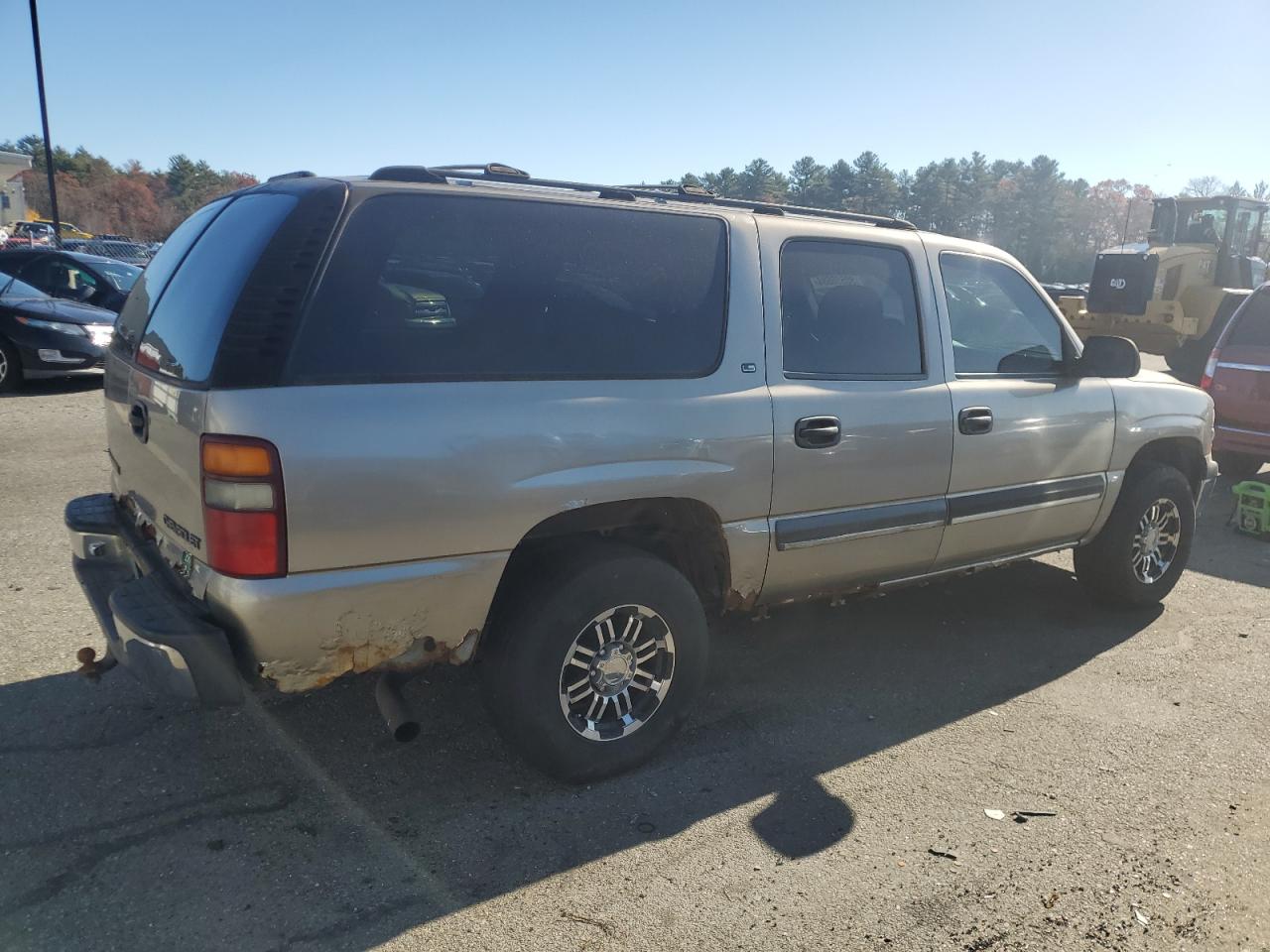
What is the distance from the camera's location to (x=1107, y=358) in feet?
14.5

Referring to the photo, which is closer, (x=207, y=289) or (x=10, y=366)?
(x=207, y=289)

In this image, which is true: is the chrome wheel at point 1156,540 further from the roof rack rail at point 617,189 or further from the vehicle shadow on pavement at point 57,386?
the vehicle shadow on pavement at point 57,386

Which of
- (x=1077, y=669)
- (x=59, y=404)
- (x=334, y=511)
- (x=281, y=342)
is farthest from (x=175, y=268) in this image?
(x=59, y=404)

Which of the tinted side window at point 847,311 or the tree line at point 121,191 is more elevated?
the tree line at point 121,191

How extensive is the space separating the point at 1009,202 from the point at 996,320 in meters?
90.0

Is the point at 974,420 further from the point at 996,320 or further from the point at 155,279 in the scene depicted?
the point at 155,279

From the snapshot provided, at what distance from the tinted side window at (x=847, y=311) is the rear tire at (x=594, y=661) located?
3.36 feet

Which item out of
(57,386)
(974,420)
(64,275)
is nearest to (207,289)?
(974,420)

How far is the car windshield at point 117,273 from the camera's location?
1301 centimetres

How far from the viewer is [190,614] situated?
2.62 metres

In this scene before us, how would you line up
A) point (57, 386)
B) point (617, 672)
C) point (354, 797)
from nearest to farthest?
point (354, 797)
point (617, 672)
point (57, 386)

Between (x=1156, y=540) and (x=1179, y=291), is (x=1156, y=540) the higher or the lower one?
the lower one

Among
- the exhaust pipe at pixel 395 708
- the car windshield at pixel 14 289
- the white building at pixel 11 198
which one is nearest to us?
the exhaust pipe at pixel 395 708

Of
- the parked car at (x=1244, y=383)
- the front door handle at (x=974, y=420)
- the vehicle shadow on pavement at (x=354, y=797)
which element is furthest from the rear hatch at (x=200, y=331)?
the parked car at (x=1244, y=383)
